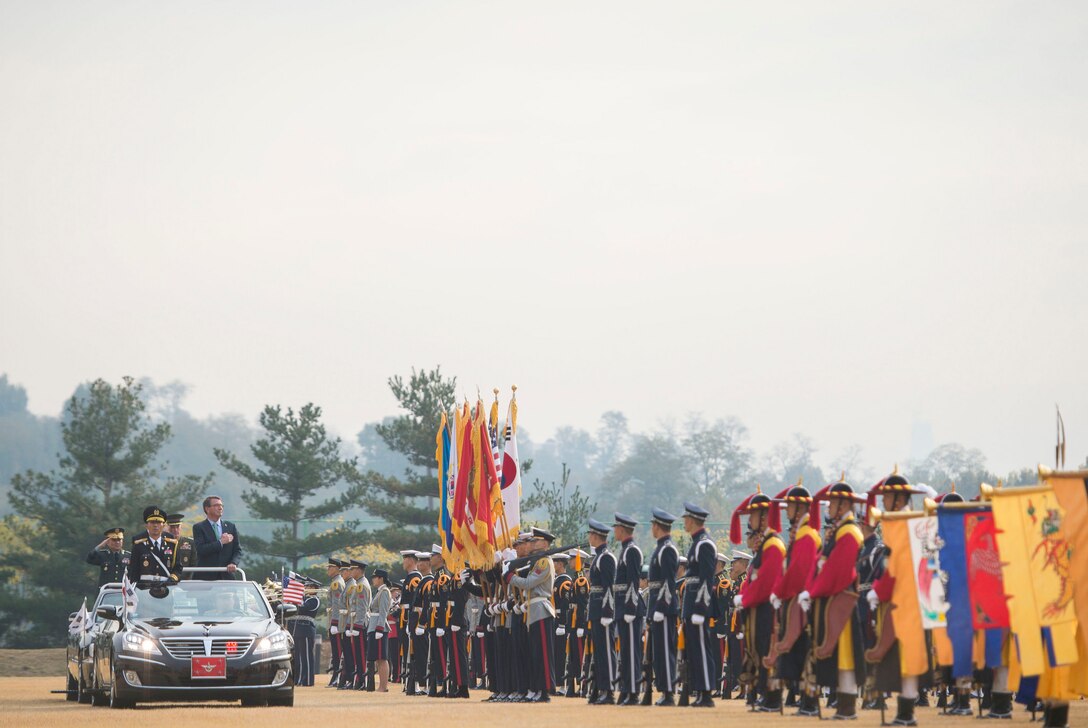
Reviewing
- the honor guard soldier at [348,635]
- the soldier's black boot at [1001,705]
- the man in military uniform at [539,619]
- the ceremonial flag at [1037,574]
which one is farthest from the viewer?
the honor guard soldier at [348,635]

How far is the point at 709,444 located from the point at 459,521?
9275 cm

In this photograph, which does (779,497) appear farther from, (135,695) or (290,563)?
(290,563)

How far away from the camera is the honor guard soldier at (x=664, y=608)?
685 inches

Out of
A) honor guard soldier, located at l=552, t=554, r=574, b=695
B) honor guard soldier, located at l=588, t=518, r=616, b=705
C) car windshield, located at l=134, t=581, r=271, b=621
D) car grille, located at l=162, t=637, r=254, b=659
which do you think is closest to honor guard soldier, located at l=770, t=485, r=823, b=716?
honor guard soldier, located at l=588, t=518, r=616, b=705

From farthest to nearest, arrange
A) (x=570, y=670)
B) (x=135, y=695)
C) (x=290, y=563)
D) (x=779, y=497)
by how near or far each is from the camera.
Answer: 1. (x=290, y=563)
2. (x=570, y=670)
3. (x=135, y=695)
4. (x=779, y=497)

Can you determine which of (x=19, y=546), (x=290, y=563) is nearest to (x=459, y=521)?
(x=290, y=563)

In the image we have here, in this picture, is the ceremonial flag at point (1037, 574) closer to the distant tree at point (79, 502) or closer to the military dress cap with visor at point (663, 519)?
the military dress cap with visor at point (663, 519)

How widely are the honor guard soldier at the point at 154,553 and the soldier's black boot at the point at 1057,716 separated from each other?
34.5 ft

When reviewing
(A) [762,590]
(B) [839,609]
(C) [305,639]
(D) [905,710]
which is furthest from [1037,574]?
(C) [305,639]

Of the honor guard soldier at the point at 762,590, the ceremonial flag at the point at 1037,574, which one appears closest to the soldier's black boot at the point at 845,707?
the honor guard soldier at the point at 762,590

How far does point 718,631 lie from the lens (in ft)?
73.8

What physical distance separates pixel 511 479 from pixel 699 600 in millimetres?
4730

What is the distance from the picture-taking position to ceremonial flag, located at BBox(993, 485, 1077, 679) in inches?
467

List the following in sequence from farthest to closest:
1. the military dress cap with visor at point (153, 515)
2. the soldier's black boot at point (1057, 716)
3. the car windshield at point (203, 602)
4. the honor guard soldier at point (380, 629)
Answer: the honor guard soldier at point (380, 629) → the military dress cap with visor at point (153, 515) → the car windshield at point (203, 602) → the soldier's black boot at point (1057, 716)
